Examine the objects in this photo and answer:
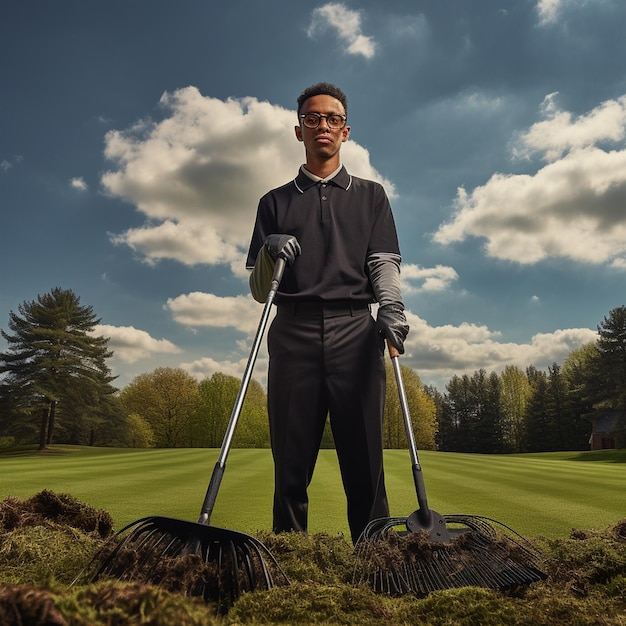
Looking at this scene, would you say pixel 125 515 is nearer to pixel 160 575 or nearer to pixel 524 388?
pixel 160 575

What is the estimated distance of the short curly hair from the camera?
12.5ft

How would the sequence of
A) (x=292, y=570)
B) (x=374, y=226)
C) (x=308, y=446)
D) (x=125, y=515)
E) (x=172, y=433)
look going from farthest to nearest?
(x=172, y=433)
(x=125, y=515)
(x=374, y=226)
(x=308, y=446)
(x=292, y=570)

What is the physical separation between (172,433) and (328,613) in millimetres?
47621

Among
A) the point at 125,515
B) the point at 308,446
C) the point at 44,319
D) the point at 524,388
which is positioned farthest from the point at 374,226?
the point at 524,388

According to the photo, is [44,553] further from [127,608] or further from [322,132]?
[322,132]

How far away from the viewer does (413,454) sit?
311 cm

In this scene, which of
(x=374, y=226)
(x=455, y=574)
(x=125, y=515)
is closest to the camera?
(x=455, y=574)

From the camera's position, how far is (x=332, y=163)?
12.6 ft

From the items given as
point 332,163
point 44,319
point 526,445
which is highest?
point 44,319

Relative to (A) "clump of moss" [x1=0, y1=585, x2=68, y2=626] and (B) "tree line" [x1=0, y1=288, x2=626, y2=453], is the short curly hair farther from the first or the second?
(B) "tree line" [x1=0, y1=288, x2=626, y2=453]

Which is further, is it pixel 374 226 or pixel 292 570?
pixel 374 226

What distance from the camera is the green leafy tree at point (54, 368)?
32531 millimetres

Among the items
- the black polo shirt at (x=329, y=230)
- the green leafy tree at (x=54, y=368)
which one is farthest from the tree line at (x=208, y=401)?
the black polo shirt at (x=329, y=230)

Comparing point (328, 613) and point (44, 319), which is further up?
point (44, 319)
